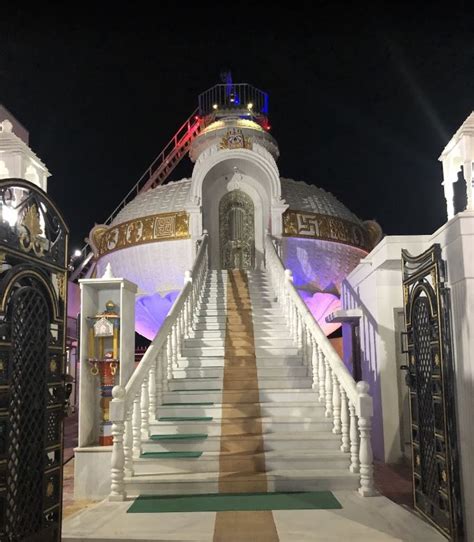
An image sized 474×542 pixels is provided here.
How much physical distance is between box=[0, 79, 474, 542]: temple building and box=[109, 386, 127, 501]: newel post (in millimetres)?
19

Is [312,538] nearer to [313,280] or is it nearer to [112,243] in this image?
[313,280]

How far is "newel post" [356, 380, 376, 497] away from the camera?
244 inches

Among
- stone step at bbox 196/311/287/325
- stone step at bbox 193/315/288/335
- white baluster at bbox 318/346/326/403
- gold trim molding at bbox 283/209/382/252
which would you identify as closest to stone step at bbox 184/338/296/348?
stone step at bbox 193/315/288/335

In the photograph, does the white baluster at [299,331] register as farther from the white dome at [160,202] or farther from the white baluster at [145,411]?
the white dome at [160,202]

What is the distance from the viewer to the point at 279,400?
819 centimetres

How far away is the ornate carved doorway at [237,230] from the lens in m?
17.2

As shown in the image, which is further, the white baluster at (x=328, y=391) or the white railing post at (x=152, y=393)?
the white railing post at (x=152, y=393)

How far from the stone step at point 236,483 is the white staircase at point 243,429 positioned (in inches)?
0.4

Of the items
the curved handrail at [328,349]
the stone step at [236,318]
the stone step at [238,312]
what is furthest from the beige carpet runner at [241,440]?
the curved handrail at [328,349]

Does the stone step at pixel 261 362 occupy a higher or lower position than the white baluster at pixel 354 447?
higher

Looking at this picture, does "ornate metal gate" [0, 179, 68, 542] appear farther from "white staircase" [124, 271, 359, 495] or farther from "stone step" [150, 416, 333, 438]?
"stone step" [150, 416, 333, 438]

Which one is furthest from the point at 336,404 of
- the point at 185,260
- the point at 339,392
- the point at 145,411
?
the point at 185,260

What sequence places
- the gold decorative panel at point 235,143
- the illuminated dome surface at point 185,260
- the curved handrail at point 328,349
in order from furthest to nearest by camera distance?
the illuminated dome surface at point 185,260 → the gold decorative panel at point 235,143 → the curved handrail at point 328,349

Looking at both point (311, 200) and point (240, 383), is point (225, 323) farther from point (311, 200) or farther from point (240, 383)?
point (311, 200)
